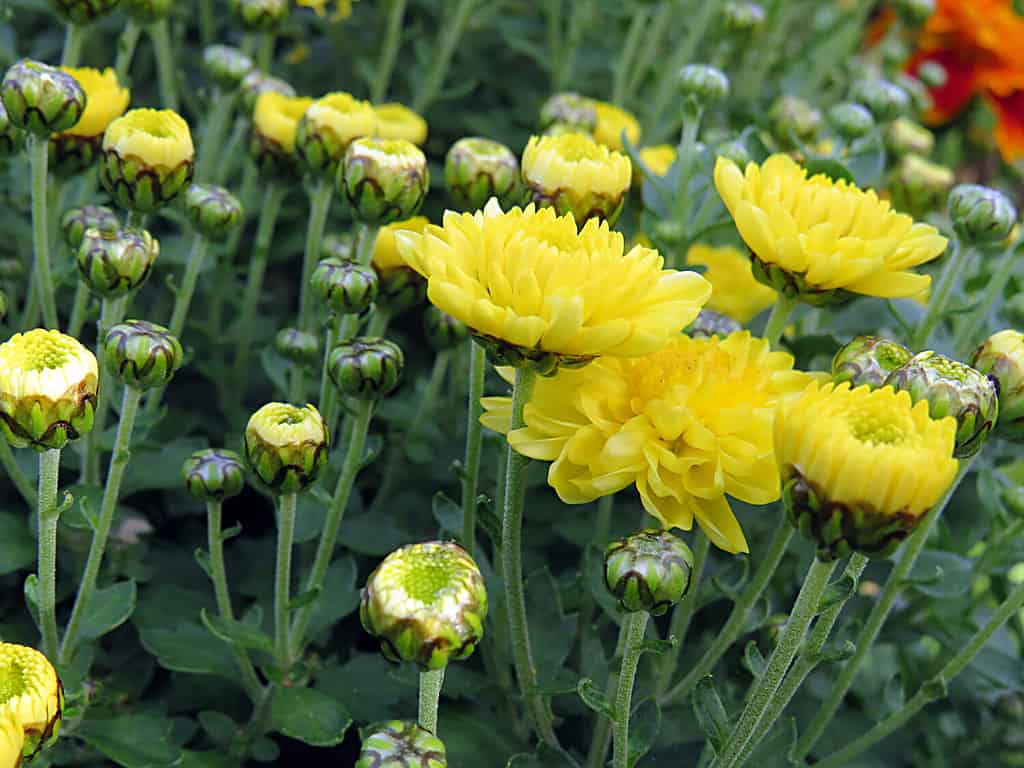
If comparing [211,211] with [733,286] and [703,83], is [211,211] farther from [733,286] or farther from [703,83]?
[733,286]

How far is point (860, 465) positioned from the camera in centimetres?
68

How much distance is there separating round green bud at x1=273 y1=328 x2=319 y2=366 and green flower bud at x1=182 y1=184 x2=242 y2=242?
0.39 feet

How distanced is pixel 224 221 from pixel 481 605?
537 mm

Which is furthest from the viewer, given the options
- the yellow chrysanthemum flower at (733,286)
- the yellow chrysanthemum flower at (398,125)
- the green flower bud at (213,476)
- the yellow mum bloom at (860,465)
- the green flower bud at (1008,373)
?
the yellow chrysanthemum flower at (733,286)

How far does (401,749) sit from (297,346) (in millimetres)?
512

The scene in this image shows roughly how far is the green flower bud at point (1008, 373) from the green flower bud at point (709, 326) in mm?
231

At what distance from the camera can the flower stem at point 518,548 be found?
854mm

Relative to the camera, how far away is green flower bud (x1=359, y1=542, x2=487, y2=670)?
0.73 m

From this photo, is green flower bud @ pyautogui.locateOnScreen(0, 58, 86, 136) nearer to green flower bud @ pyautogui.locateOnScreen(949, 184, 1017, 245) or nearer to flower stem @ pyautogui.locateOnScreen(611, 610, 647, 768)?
flower stem @ pyautogui.locateOnScreen(611, 610, 647, 768)

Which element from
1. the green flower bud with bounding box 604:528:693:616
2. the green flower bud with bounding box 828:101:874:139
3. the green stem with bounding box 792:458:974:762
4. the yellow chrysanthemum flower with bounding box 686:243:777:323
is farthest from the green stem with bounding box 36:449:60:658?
the green flower bud with bounding box 828:101:874:139

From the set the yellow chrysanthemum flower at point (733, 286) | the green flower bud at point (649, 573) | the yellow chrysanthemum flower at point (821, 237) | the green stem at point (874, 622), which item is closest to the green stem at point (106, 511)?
the green flower bud at point (649, 573)

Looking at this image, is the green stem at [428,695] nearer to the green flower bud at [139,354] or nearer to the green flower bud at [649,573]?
the green flower bud at [649,573]

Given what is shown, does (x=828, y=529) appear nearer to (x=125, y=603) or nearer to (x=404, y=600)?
(x=404, y=600)

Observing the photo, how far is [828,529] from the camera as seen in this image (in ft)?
2.33
